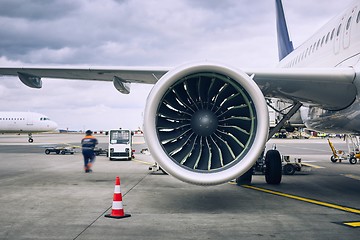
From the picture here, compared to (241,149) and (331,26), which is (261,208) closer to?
(241,149)

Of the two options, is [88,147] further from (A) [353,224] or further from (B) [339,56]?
(A) [353,224]

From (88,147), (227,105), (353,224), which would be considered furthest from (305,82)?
(88,147)

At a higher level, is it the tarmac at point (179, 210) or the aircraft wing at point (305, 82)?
the aircraft wing at point (305, 82)

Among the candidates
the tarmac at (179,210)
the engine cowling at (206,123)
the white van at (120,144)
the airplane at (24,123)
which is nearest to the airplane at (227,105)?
the engine cowling at (206,123)

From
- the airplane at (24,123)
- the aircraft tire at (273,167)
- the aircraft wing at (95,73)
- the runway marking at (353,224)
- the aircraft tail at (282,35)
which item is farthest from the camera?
the airplane at (24,123)

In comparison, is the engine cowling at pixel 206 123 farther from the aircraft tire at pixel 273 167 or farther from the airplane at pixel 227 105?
the aircraft tire at pixel 273 167

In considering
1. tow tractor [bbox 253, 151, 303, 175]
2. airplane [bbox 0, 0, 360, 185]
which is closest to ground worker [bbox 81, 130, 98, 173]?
tow tractor [bbox 253, 151, 303, 175]

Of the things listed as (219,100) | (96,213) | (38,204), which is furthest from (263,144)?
(38,204)

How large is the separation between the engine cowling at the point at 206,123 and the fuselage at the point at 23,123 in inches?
1597

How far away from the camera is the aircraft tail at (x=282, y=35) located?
19.8 meters

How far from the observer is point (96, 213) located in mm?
6844

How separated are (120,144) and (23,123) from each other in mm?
26782

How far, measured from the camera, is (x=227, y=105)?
23.2ft

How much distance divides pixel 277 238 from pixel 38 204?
4604 mm
